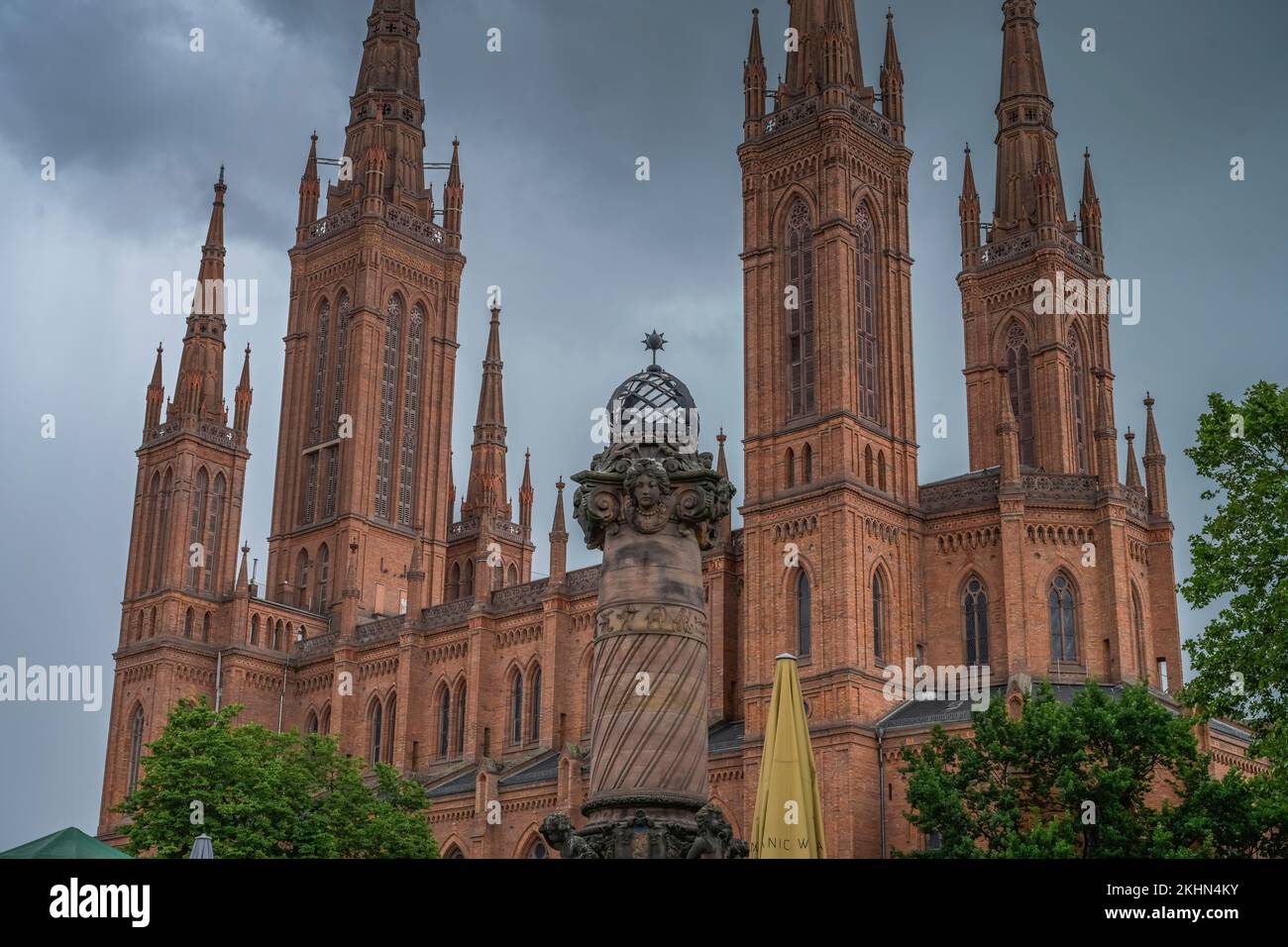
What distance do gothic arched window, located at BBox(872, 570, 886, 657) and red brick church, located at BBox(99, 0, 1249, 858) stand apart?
100 mm

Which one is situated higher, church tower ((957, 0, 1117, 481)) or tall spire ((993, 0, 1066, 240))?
tall spire ((993, 0, 1066, 240))

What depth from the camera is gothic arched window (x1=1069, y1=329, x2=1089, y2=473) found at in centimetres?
7019

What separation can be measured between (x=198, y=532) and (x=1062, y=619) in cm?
4235

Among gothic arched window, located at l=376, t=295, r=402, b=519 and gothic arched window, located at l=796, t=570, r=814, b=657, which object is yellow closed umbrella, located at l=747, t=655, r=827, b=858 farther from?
gothic arched window, located at l=376, t=295, r=402, b=519

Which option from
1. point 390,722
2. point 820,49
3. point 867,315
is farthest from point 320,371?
point 867,315

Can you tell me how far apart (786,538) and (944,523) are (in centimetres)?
617

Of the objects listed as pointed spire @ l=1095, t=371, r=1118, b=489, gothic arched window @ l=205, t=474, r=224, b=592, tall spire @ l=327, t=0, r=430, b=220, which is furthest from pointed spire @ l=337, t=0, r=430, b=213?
pointed spire @ l=1095, t=371, r=1118, b=489

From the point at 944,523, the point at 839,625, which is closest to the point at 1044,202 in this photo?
the point at 944,523

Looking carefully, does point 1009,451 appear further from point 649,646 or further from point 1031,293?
point 649,646

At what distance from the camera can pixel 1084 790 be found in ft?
136

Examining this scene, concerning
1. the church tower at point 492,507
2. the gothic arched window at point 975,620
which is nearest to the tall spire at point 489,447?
the church tower at point 492,507

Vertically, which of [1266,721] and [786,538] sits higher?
[786,538]
